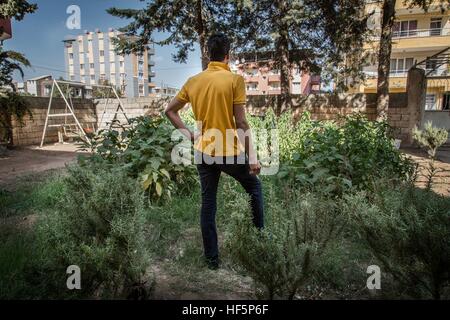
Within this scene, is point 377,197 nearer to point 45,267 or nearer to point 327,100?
point 45,267

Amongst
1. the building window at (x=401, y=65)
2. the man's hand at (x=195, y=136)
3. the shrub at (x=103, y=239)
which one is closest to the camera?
the shrub at (x=103, y=239)

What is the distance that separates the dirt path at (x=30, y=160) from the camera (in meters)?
6.07

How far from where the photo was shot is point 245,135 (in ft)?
7.54

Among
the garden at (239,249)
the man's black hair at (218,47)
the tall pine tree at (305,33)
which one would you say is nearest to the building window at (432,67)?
the tall pine tree at (305,33)

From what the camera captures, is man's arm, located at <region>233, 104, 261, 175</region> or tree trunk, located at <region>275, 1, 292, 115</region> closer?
man's arm, located at <region>233, 104, 261, 175</region>

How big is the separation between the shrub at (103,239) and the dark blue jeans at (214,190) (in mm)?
470

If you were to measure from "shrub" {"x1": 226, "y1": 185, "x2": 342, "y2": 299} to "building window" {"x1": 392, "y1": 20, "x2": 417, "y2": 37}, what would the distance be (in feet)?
99.8

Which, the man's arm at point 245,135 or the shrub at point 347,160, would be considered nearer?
the man's arm at point 245,135

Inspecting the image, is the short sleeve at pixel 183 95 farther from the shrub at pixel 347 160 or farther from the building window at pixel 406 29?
the building window at pixel 406 29

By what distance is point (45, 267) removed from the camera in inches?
85.4

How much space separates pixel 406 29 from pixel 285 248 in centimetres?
3197

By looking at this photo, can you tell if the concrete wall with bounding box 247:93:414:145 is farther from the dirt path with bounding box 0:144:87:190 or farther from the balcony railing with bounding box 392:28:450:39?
the balcony railing with bounding box 392:28:450:39

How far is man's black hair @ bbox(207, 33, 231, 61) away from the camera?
2285 millimetres

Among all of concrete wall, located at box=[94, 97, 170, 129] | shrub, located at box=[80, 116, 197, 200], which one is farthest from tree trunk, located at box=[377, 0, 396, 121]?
shrub, located at box=[80, 116, 197, 200]
